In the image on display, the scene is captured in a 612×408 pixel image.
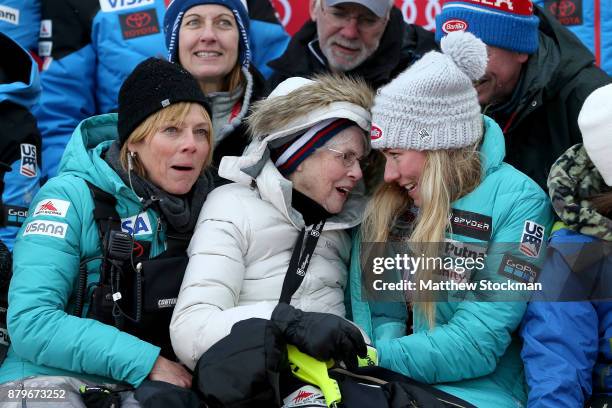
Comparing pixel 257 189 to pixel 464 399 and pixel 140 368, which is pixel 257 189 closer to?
pixel 140 368

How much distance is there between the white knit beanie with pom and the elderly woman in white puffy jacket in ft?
0.53

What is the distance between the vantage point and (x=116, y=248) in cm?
342

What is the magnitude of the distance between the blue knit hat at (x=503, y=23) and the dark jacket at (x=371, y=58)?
409mm

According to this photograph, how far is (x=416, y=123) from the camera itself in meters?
3.47

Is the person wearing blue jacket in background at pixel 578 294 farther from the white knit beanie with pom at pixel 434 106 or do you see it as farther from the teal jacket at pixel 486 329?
the white knit beanie with pom at pixel 434 106

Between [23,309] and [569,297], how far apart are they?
1.83 metres

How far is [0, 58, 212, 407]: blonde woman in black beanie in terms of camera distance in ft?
10.9

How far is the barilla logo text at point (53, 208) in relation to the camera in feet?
11.4

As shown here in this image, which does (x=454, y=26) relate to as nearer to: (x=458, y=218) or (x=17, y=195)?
(x=458, y=218)

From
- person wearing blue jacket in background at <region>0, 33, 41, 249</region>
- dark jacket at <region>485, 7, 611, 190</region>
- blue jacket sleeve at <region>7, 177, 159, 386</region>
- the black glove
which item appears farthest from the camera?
dark jacket at <region>485, 7, 611, 190</region>

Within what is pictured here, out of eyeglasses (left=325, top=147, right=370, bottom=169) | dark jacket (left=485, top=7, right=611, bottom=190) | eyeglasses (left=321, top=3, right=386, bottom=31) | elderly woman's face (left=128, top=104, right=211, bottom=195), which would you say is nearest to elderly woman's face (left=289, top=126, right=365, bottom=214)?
eyeglasses (left=325, top=147, right=370, bottom=169)

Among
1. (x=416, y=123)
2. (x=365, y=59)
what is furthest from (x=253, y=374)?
(x=365, y=59)

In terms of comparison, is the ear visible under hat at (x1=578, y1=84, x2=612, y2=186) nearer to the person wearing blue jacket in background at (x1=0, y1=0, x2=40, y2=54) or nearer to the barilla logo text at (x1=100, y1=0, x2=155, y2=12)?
the barilla logo text at (x1=100, y1=0, x2=155, y2=12)

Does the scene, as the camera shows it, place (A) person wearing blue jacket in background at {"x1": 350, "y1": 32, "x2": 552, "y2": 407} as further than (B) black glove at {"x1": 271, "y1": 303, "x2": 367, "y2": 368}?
Yes
